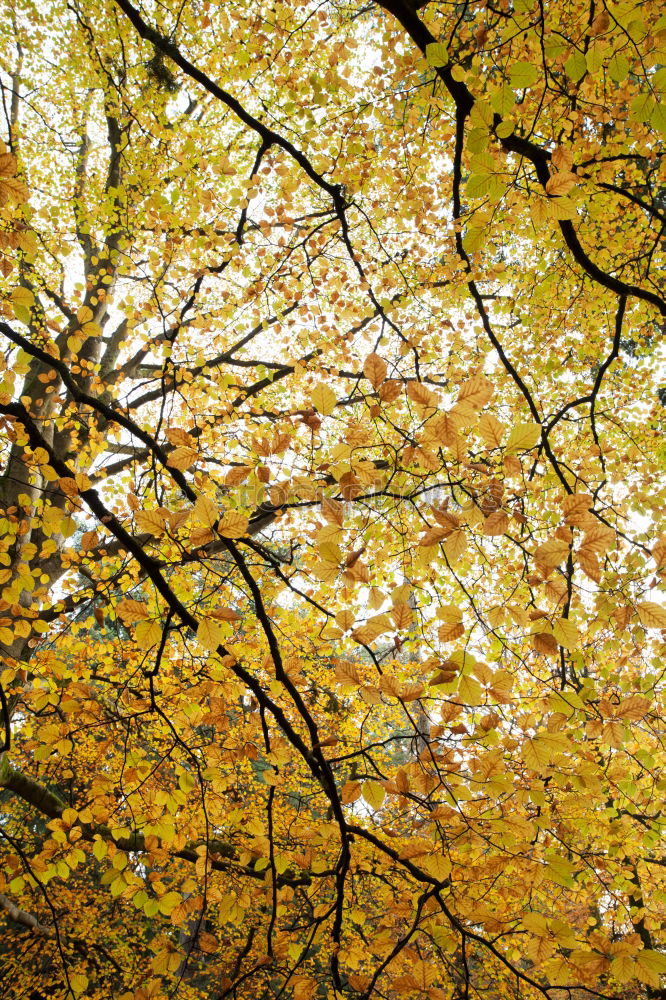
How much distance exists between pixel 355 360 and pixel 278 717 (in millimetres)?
6818

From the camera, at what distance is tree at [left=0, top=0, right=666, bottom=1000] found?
184cm

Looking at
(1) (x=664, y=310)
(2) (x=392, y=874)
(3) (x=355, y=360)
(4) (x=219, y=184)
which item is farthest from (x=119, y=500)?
(1) (x=664, y=310)

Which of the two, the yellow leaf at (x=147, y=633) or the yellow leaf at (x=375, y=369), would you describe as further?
the yellow leaf at (x=147, y=633)

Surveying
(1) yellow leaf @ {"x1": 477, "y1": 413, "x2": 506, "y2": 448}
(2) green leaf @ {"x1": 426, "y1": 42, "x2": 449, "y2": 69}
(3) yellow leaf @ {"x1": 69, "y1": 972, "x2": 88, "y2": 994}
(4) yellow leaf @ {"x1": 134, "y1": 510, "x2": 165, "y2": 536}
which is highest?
(2) green leaf @ {"x1": 426, "y1": 42, "x2": 449, "y2": 69}

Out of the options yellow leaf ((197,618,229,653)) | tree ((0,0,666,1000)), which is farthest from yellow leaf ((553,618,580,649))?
yellow leaf ((197,618,229,653))

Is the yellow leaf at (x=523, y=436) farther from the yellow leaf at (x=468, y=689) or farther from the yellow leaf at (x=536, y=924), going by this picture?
the yellow leaf at (x=536, y=924)

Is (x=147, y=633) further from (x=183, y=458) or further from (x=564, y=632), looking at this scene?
(x=564, y=632)

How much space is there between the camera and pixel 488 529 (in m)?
1.60

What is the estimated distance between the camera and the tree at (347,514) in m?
1.84

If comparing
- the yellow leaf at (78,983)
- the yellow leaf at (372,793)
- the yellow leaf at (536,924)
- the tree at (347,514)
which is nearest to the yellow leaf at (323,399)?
the tree at (347,514)

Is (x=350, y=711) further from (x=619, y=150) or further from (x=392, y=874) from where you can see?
(x=619, y=150)

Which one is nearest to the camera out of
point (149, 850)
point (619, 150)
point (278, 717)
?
point (278, 717)

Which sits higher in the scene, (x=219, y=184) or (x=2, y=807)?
(x=219, y=184)

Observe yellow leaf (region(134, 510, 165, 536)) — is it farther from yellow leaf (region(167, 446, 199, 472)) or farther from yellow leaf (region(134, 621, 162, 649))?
yellow leaf (region(134, 621, 162, 649))
